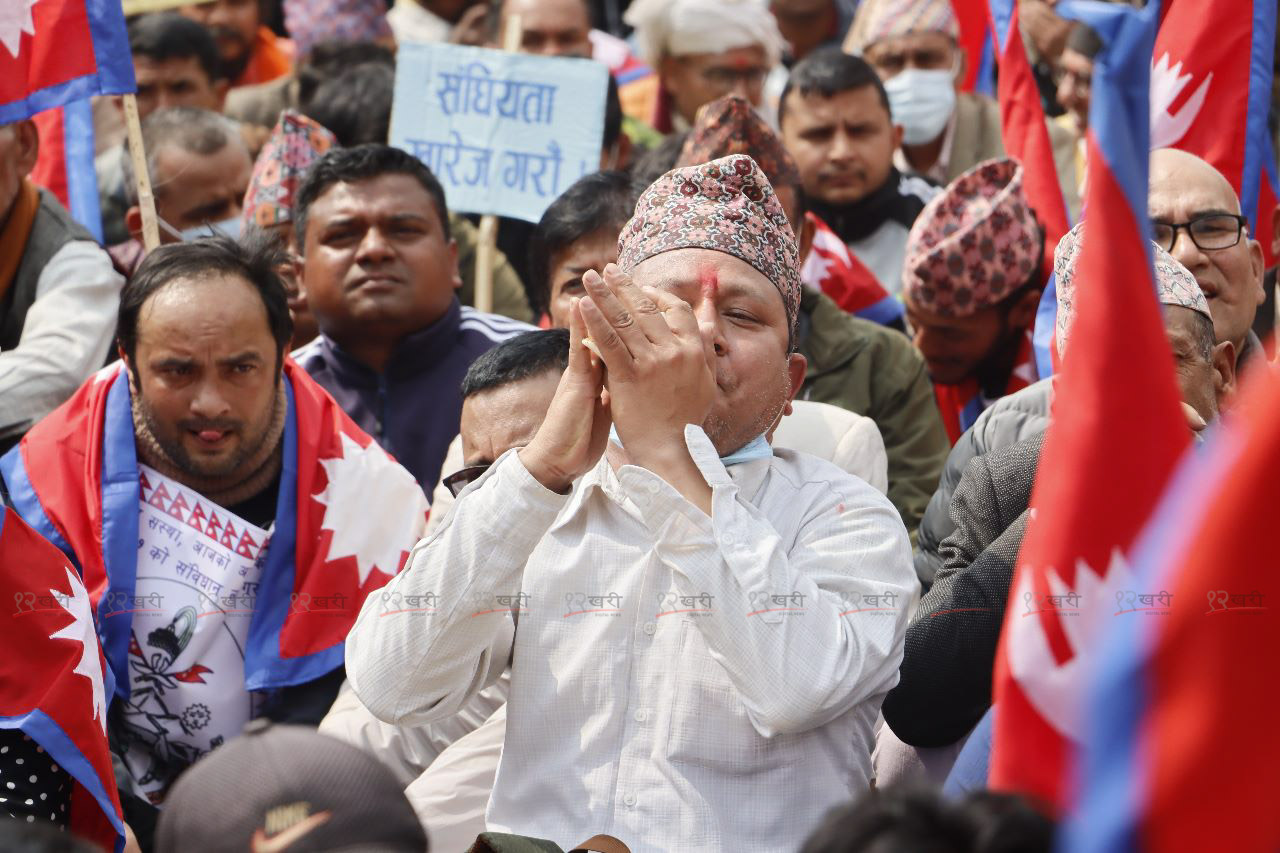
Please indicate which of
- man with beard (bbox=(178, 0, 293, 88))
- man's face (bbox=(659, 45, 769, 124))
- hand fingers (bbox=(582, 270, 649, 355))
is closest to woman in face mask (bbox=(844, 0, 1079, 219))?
man's face (bbox=(659, 45, 769, 124))

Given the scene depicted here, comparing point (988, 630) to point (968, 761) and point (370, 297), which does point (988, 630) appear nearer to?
point (968, 761)

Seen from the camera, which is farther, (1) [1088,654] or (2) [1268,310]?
(2) [1268,310]

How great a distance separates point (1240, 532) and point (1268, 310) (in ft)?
11.5

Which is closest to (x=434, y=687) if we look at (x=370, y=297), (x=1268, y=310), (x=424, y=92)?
(x=370, y=297)

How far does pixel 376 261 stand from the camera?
5402mm

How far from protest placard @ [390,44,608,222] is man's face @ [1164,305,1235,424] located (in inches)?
117

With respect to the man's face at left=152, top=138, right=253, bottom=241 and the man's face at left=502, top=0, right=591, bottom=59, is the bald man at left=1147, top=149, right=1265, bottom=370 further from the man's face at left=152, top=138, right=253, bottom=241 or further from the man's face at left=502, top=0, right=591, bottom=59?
the man's face at left=502, top=0, right=591, bottom=59

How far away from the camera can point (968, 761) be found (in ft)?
10.1

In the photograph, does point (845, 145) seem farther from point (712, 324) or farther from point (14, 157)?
point (712, 324)

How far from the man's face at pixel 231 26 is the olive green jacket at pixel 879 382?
4202 mm

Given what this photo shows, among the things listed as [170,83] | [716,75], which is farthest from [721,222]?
[170,83]

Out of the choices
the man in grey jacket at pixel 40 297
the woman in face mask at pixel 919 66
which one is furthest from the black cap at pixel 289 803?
the woman in face mask at pixel 919 66

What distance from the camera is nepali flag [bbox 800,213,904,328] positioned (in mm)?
5953

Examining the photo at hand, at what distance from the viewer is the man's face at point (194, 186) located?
614cm
